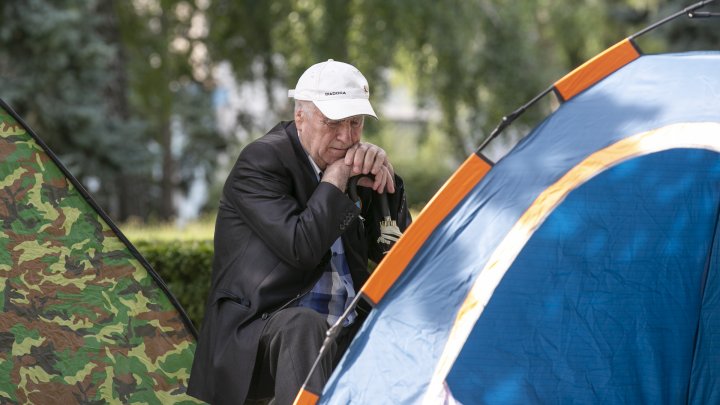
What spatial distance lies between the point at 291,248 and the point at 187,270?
2.22m

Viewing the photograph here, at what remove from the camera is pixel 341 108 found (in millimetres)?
3180

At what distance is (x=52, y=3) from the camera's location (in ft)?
31.3

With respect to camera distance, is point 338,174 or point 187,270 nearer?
point 338,174

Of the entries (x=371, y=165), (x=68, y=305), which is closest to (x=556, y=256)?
(x=371, y=165)

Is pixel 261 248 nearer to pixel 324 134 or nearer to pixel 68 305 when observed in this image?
pixel 324 134

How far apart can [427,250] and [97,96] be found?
25.6ft

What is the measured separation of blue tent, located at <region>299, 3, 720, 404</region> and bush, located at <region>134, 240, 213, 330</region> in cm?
243

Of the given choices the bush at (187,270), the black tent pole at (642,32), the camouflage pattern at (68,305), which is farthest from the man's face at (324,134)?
the bush at (187,270)

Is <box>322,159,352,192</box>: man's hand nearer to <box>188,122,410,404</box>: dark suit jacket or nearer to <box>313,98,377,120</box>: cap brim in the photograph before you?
<box>188,122,410,404</box>: dark suit jacket

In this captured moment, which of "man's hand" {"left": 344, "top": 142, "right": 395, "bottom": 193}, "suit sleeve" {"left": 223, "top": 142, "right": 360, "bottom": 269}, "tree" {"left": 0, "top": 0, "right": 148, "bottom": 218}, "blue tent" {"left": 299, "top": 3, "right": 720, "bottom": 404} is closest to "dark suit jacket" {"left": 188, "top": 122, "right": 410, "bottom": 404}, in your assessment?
"suit sleeve" {"left": 223, "top": 142, "right": 360, "bottom": 269}

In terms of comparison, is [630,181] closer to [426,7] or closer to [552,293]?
[552,293]

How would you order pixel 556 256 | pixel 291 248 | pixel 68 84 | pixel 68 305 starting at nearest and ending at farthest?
→ pixel 556 256, pixel 291 248, pixel 68 305, pixel 68 84

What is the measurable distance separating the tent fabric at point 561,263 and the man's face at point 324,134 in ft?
1.79

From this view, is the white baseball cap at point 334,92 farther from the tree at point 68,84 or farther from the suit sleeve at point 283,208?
the tree at point 68,84
